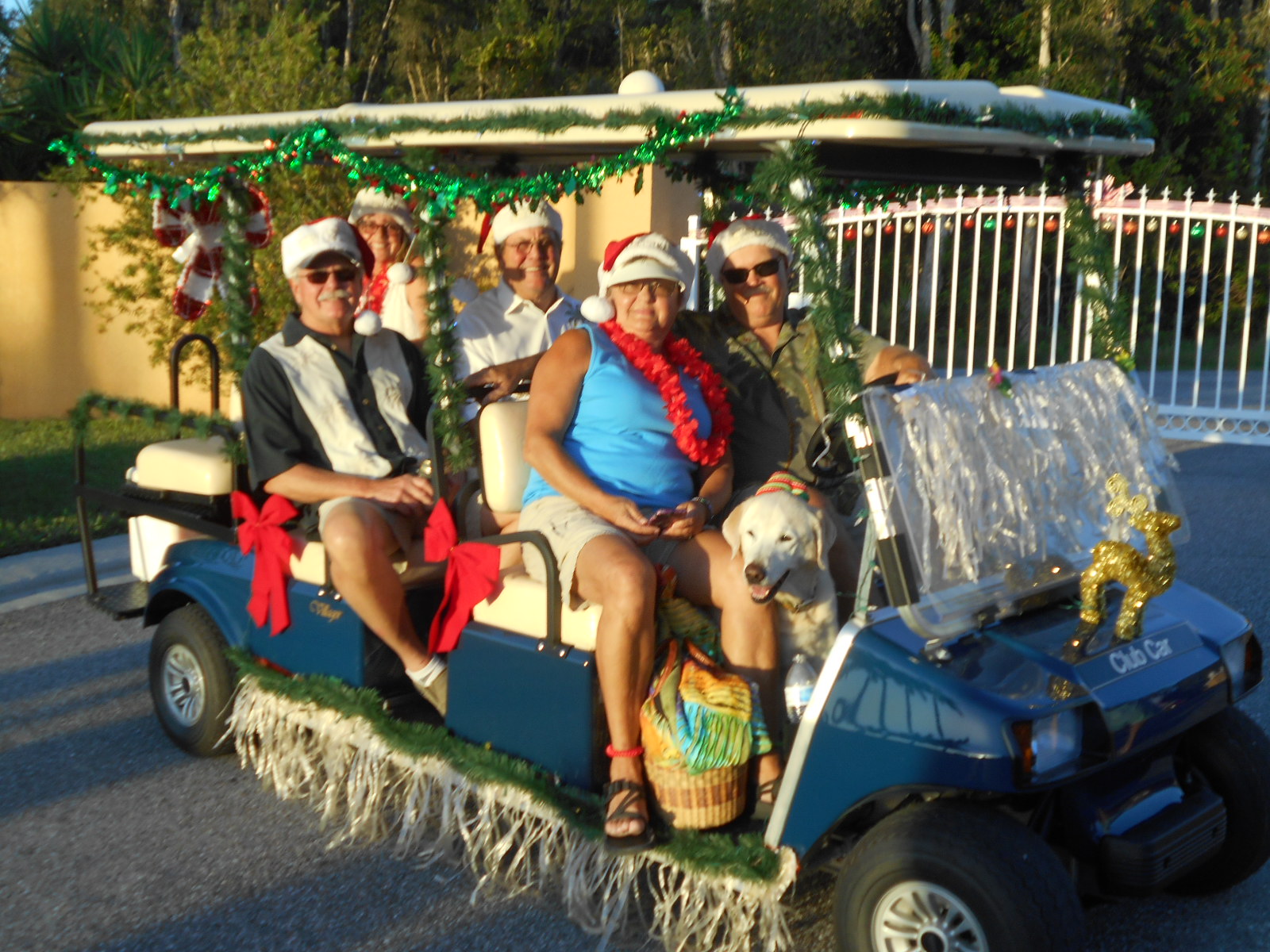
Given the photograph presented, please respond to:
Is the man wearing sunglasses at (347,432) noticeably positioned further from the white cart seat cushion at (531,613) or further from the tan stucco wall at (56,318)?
the tan stucco wall at (56,318)

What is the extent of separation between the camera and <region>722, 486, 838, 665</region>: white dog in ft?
9.43

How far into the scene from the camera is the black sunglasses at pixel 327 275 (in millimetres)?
3973

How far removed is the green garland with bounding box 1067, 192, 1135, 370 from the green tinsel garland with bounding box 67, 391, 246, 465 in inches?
104

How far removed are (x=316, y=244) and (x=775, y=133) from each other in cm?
167

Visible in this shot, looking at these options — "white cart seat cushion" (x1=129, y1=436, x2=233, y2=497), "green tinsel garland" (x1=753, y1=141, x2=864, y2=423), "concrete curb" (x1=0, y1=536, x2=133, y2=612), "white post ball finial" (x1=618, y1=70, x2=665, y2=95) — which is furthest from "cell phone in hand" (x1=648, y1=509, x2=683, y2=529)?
"concrete curb" (x1=0, y1=536, x2=133, y2=612)

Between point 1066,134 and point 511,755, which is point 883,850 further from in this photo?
point 1066,134

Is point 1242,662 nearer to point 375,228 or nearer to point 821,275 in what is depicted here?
point 821,275

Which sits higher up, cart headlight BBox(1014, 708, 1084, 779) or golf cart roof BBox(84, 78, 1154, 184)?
golf cart roof BBox(84, 78, 1154, 184)

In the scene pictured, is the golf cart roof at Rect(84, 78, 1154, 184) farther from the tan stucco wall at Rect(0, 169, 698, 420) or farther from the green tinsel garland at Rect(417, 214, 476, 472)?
the tan stucco wall at Rect(0, 169, 698, 420)

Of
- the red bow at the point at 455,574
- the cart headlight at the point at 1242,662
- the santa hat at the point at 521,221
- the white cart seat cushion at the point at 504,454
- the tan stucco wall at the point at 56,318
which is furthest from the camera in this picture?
the tan stucco wall at the point at 56,318

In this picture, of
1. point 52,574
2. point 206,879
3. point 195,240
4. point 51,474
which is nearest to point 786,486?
point 206,879

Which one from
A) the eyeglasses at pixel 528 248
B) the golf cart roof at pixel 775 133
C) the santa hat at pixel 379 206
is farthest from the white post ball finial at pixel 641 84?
the santa hat at pixel 379 206

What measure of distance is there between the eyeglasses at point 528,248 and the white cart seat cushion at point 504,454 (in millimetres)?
941

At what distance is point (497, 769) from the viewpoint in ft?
10.7
